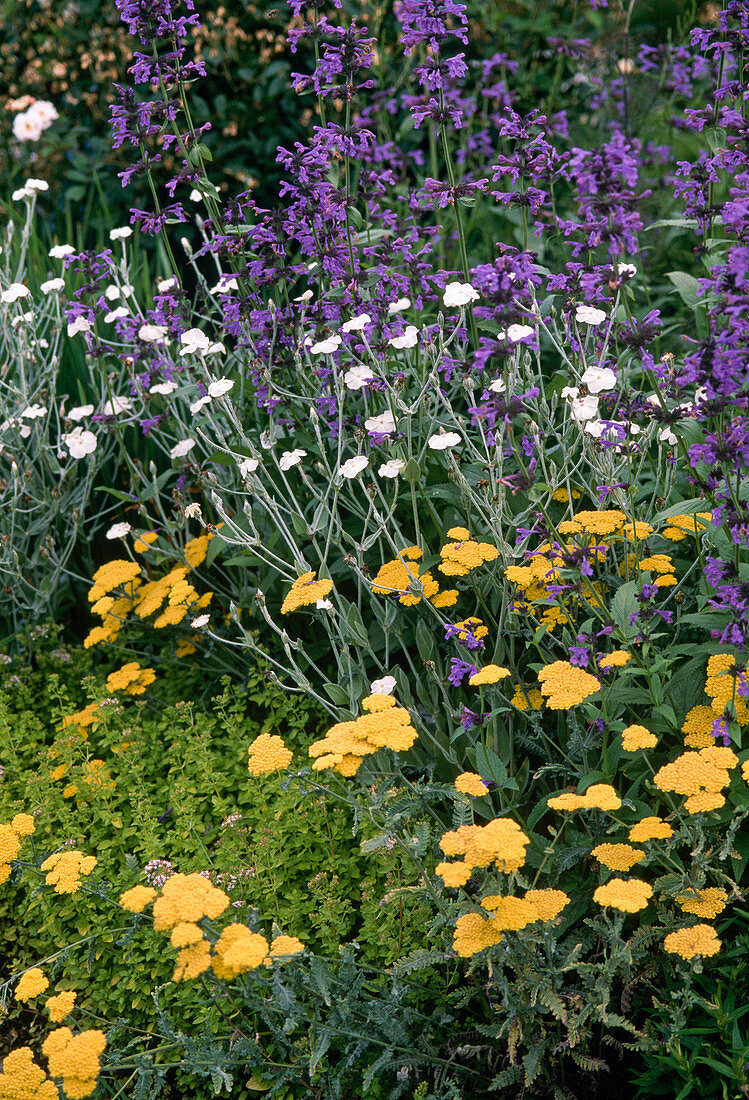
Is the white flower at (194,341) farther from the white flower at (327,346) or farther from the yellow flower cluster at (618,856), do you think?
the yellow flower cluster at (618,856)

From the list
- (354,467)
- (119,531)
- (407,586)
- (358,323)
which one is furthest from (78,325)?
(407,586)

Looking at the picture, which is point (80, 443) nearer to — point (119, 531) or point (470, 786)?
point (119, 531)

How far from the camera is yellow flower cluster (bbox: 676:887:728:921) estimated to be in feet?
5.95

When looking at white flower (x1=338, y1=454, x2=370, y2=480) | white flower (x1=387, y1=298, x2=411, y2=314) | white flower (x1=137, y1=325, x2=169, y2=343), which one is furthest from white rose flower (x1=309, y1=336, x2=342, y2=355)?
white flower (x1=137, y1=325, x2=169, y2=343)

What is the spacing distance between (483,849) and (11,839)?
1.16m

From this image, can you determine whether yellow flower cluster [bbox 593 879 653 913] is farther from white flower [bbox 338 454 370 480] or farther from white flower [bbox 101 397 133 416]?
white flower [bbox 101 397 133 416]

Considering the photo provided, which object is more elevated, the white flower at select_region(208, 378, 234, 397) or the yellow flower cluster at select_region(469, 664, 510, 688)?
the white flower at select_region(208, 378, 234, 397)

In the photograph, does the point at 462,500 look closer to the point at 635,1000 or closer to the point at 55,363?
the point at 635,1000

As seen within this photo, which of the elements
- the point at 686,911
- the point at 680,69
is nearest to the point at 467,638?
the point at 686,911

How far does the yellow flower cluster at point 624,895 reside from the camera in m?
1.63

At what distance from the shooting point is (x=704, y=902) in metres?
1.84

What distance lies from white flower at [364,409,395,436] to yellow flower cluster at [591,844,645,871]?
1235mm

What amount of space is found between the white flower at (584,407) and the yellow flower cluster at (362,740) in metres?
0.79

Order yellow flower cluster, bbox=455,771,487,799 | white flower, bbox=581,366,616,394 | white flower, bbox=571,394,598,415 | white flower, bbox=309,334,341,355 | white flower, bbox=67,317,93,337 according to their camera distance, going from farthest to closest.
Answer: white flower, bbox=67,317,93,337
white flower, bbox=309,334,341,355
white flower, bbox=581,366,616,394
white flower, bbox=571,394,598,415
yellow flower cluster, bbox=455,771,487,799
